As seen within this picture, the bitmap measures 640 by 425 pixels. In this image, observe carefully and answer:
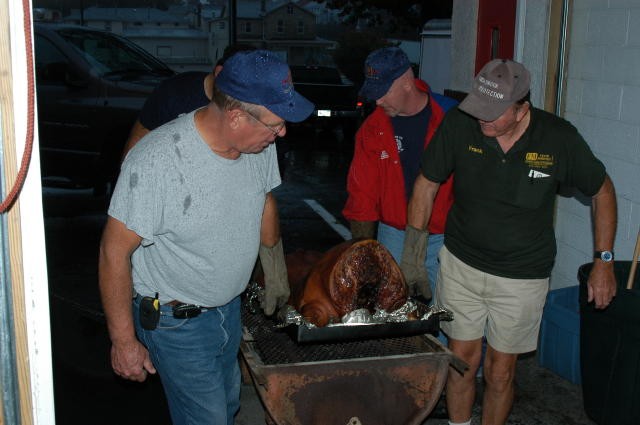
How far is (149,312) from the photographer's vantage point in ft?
10.1

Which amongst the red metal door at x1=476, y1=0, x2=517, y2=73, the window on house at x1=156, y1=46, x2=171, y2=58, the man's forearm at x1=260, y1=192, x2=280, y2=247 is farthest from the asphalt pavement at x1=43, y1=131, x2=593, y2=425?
the window on house at x1=156, y1=46, x2=171, y2=58

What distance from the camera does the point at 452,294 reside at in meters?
4.21

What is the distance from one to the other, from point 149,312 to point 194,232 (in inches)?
15.5

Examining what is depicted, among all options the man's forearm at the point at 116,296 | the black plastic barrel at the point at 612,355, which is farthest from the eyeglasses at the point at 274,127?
the black plastic barrel at the point at 612,355

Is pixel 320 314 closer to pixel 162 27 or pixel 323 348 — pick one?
pixel 323 348

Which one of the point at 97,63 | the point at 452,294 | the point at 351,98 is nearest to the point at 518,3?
the point at 452,294

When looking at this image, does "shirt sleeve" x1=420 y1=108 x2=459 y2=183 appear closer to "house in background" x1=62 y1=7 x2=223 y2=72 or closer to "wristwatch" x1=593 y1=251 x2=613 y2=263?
"wristwatch" x1=593 y1=251 x2=613 y2=263

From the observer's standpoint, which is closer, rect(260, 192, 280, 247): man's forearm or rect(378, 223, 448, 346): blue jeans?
rect(260, 192, 280, 247): man's forearm

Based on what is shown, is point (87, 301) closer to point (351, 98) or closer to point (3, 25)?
point (3, 25)

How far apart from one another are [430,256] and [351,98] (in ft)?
42.4

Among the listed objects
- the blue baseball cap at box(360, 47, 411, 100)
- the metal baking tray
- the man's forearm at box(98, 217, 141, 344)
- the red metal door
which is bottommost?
the metal baking tray

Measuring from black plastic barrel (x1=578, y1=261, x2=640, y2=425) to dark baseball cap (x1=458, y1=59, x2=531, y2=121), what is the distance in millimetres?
1133

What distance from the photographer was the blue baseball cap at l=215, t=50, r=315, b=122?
9.47 ft

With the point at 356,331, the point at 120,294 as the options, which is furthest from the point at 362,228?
the point at 120,294
